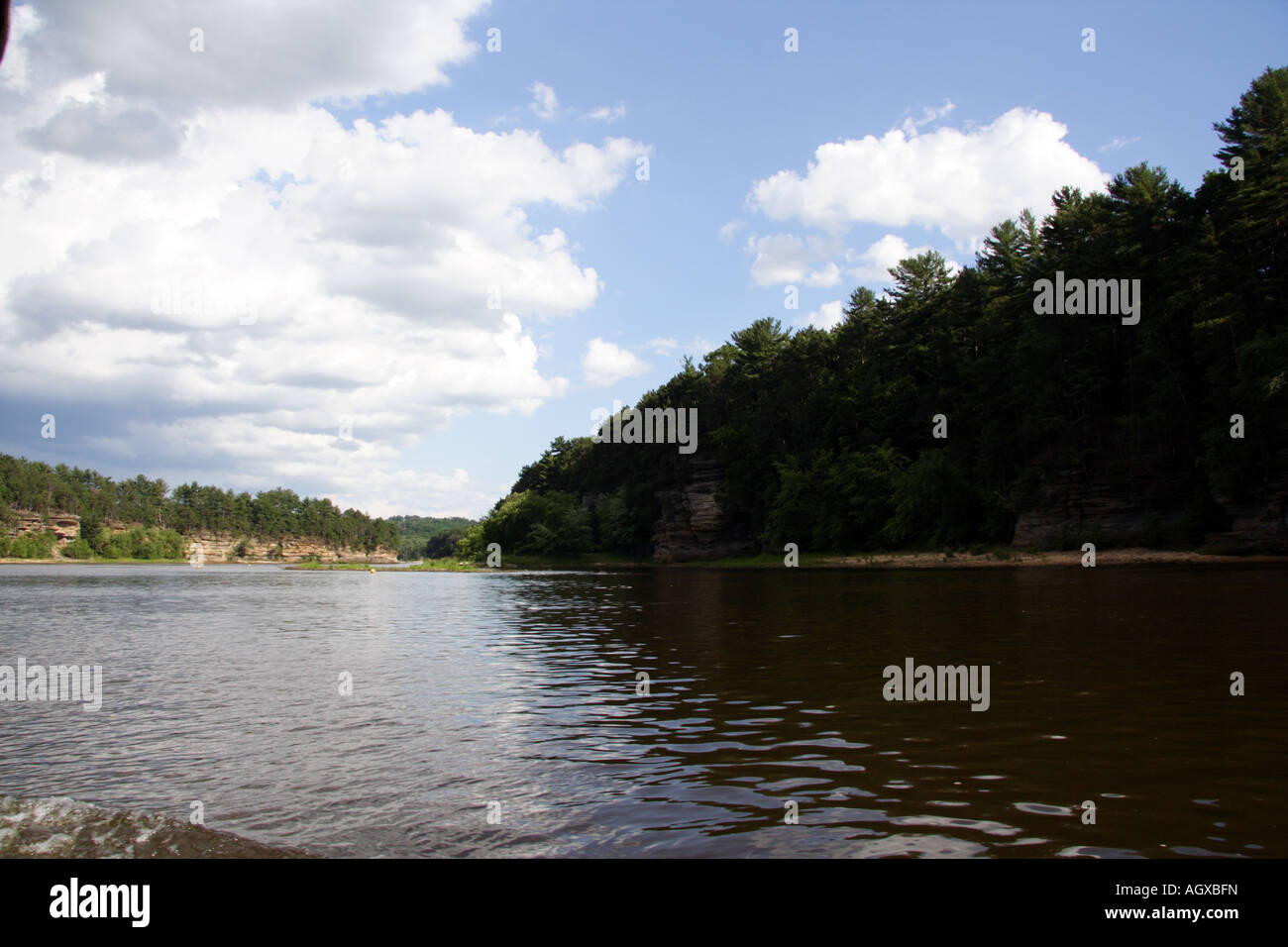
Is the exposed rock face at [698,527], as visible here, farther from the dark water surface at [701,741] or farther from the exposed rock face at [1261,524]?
the dark water surface at [701,741]

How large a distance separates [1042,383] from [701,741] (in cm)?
7421

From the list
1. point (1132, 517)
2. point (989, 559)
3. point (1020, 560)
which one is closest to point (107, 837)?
point (1020, 560)

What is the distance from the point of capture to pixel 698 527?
130 metres

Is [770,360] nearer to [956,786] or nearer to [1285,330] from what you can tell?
[1285,330]

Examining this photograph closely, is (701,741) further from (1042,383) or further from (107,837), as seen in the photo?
(1042,383)

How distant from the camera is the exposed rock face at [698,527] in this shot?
128 m

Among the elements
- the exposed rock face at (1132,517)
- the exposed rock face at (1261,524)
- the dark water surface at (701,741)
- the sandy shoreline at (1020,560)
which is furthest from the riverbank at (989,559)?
the dark water surface at (701,741)

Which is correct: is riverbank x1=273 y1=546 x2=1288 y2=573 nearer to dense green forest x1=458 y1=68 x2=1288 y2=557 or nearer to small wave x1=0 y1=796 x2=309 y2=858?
dense green forest x1=458 y1=68 x2=1288 y2=557

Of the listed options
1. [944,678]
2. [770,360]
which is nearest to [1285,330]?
[944,678]

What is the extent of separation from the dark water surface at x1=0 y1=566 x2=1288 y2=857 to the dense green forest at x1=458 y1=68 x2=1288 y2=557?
40869 millimetres

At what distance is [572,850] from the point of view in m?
8.04

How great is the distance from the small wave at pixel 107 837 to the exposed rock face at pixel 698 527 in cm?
11757

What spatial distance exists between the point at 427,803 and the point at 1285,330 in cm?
6234
